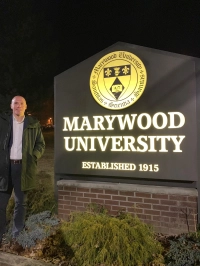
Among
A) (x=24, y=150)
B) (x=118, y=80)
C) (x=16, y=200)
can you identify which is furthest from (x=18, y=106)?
(x=118, y=80)

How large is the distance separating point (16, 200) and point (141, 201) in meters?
1.68

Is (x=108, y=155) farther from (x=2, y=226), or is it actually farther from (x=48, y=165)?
(x=48, y=165)

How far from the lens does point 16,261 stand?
3.93 m

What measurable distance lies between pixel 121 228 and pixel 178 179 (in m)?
1.09

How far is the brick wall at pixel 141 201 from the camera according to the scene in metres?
4.33

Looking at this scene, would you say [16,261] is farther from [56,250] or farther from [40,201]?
[40,201]

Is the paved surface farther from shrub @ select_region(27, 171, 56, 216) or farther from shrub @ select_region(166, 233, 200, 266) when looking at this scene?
shrub @ select_region(166, 233, 200, 266)

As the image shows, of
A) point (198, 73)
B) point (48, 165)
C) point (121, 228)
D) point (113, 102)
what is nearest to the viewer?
point (121, 228)

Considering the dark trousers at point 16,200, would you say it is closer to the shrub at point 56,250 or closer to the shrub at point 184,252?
the shrub at point 56,250

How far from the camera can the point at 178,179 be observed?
441cm

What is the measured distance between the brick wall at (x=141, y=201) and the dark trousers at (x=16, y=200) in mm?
800

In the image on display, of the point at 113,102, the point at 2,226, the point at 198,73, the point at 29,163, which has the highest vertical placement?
the point at 198,73

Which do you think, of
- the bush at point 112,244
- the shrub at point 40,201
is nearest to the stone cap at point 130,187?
the shrub at point 40,201

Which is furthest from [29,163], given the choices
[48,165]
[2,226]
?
[48,165]
